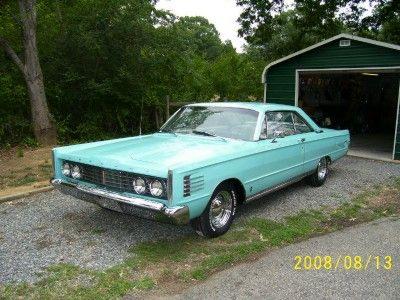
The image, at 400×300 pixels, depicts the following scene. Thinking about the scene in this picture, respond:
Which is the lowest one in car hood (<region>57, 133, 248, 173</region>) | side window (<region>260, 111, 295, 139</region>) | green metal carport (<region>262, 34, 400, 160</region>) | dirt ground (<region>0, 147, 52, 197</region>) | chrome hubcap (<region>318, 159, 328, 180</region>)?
dirt ground (<region>0, 147, 52, 197</region>)

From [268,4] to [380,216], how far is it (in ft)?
46.1

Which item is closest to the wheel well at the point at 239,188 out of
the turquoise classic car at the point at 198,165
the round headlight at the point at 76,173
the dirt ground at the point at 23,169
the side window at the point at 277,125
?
the turquoise classic car at the point at 198,165

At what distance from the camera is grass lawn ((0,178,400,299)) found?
379 centimetres

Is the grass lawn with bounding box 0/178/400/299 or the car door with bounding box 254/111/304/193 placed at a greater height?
the car door with bounding box 254/111/304/193

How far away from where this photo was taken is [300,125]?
708 cm

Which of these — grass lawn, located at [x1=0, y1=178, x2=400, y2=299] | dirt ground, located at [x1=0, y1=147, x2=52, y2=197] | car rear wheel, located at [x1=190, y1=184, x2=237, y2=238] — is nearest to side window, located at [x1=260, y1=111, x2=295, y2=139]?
car rear wheel, located at [x1=190, y1=184, x2=237, y2=238]

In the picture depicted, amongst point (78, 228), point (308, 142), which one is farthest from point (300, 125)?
point (78, 228)

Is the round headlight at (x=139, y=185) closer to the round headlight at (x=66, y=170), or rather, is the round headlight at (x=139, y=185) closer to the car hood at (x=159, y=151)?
the car hood at (x=159, y=151)

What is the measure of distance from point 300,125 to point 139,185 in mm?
3575

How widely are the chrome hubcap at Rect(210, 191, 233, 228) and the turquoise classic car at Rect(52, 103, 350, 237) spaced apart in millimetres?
12

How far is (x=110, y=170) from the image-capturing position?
468cm

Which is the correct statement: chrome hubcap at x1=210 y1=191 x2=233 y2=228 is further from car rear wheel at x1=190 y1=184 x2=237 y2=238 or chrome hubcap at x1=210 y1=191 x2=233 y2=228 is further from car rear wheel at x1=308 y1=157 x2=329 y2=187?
car rear wheel at x1=308 y1=157 x2=329 y2=187

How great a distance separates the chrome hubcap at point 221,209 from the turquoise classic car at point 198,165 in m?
0.01
